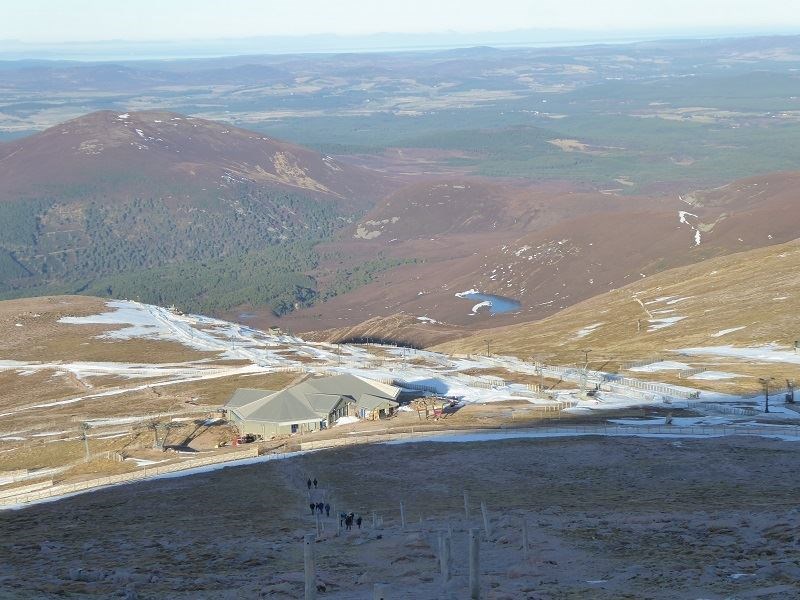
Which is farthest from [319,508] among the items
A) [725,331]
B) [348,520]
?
[725,331]

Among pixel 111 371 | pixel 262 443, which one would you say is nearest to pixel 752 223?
pixel 111 371

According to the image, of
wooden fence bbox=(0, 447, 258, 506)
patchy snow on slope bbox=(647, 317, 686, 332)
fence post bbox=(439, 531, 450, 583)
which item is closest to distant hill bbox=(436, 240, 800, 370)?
patchy snow on slope bbox=(647, 317, 686, 332)

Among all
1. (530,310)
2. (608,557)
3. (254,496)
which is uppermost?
(608,557)

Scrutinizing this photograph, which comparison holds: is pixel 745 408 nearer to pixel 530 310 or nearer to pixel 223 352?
pixel 223 352

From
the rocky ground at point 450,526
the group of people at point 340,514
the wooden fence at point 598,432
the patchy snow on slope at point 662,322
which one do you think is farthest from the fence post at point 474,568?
the patchy snow on slope at point 662,322

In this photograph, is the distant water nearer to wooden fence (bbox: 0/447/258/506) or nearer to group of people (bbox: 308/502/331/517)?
wooden fence (bbox: 0/447/258/506)

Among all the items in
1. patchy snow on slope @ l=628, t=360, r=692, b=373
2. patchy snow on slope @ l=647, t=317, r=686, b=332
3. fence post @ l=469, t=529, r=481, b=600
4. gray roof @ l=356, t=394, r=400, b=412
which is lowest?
patchy snow on slope @ l=647, t=317, r=686, b=332
